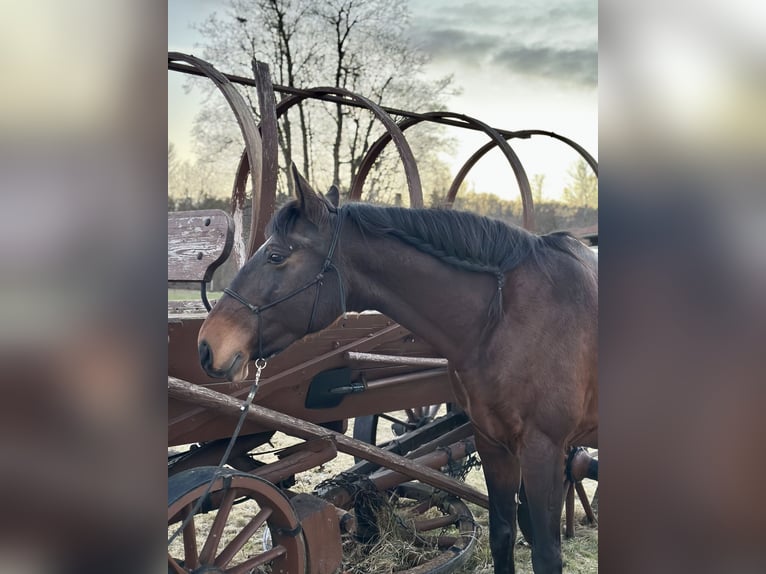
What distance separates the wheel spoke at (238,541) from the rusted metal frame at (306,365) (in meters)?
0.51

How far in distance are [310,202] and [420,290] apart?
0.55 m

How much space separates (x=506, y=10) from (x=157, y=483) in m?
9.25

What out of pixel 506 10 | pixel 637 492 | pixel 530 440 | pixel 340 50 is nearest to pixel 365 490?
pixel 530 440

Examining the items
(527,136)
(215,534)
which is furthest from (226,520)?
(527,136)

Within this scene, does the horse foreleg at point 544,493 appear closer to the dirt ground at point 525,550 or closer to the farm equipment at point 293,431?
the farm equipment at point 293,431

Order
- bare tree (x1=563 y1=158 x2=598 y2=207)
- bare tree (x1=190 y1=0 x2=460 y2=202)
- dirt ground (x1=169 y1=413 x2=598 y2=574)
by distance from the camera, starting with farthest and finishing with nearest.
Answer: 1. bare tree (x1=563 y1=158 x2=598 y2=207)
2. bare tree (x1=190 y1=0 x2=460 y2=202)
3. dirt ground (x1=169 y1=413 x2=598 y2=574)

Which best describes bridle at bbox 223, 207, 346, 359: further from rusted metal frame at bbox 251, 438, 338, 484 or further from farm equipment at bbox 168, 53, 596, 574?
rusted metal frame at bbox 251, 438, 338, 484

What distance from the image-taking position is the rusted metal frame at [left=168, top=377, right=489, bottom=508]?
7.59ft

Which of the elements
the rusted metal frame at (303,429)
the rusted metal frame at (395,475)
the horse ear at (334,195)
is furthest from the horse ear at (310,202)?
the rusted metal frame at (395,475)

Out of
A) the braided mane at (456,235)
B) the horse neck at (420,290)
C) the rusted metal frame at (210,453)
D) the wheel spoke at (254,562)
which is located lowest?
the wheel spoke at (254,562)

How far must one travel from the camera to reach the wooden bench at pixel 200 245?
2752 millimetres

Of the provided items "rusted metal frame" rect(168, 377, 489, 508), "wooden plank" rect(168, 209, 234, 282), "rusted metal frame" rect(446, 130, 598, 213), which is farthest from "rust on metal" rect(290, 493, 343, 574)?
"rusted metal frame" rect(446, 130, 598, 213)

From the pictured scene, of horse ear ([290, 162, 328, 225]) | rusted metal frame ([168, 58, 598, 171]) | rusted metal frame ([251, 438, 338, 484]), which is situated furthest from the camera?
rusted metal frame ([168, 58, 598, 171])

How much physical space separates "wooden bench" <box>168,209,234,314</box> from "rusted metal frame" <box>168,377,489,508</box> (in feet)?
1.81
